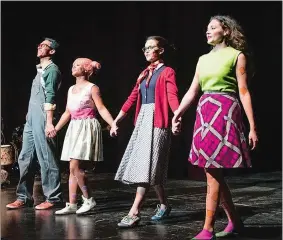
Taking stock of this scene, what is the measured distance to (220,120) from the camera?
3.31 meters

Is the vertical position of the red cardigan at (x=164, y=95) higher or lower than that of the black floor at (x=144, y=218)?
higher

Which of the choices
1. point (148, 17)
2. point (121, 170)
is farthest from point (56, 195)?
point (148, 17)

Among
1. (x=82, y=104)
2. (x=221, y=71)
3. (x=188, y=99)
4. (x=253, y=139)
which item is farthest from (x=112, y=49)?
(x=253, y=139)

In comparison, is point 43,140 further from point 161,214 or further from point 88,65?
point 161,214

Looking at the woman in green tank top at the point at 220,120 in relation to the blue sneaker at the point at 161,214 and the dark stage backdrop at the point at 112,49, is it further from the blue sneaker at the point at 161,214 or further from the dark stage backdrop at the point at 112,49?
the dark stage backdrop at the point at 112,49

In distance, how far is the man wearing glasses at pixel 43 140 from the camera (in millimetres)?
4801

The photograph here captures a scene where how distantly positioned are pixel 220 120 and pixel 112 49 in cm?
589

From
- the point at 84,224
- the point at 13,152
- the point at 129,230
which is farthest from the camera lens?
the point at 13,152

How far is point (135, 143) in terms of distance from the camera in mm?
4078

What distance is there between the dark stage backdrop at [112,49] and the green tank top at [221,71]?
473cm

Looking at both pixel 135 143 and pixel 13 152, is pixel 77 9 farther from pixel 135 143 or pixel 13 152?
pixel 135 143

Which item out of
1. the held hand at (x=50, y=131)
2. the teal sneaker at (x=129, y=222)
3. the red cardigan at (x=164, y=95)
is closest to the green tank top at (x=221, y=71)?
the red cardigan at (x=164, y=95)

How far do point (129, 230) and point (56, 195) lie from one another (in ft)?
4.41

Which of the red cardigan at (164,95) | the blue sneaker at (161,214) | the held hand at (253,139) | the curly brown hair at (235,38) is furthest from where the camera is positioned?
the blue sneaker at (161,214)
